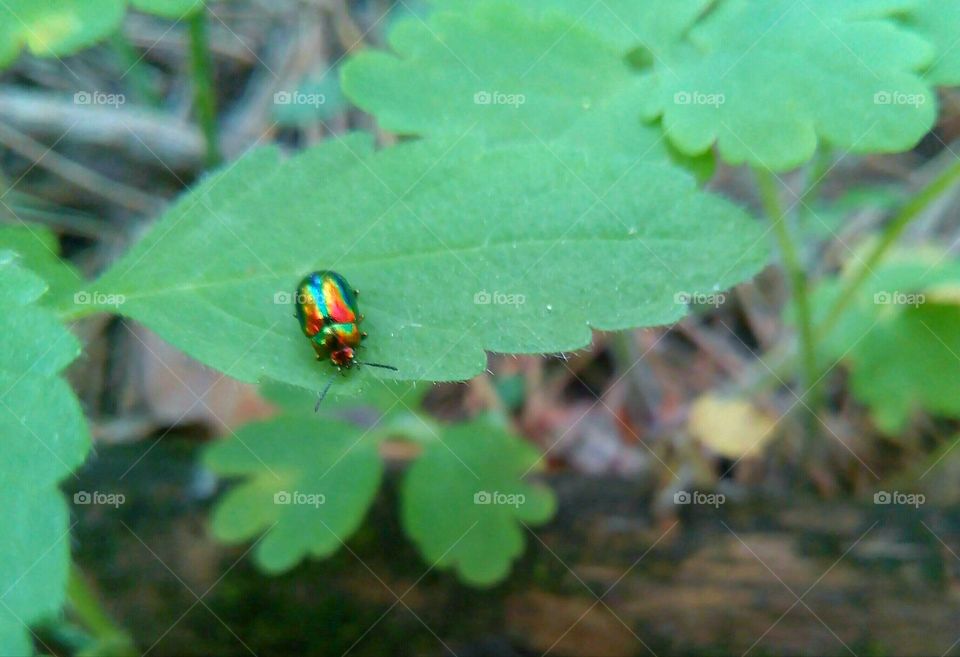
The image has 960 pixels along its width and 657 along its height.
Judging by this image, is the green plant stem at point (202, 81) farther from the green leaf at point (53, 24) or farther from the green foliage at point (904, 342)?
the green foliage at point (904, 342)

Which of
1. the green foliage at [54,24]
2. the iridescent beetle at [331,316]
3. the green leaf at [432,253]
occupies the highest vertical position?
the green foliage at [54,24]

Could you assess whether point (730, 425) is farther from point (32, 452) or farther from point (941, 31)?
point (32, 452)

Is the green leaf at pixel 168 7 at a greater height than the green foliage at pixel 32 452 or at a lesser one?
greater

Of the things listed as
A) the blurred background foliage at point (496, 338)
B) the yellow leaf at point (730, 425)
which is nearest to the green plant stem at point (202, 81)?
the blurred background foliage at point (496, 338)

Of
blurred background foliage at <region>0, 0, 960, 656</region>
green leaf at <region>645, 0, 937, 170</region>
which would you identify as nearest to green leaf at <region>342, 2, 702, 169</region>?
blurred background foliage at <region>0, 0, 960, 656</region>

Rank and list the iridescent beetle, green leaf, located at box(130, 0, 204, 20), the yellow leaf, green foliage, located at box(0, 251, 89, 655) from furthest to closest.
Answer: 1. the yellow leaf
2. green leaf, located at box(130, 0, 204, 20)
3. the iridescent beetle
4. green foliage, located at box(0, 251, 89, 655)

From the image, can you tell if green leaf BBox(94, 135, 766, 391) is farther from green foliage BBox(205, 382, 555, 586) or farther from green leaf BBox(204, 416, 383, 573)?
green leaf BBox(204, 416, 383, 573)

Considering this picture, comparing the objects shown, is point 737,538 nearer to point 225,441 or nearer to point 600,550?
point 600,550
